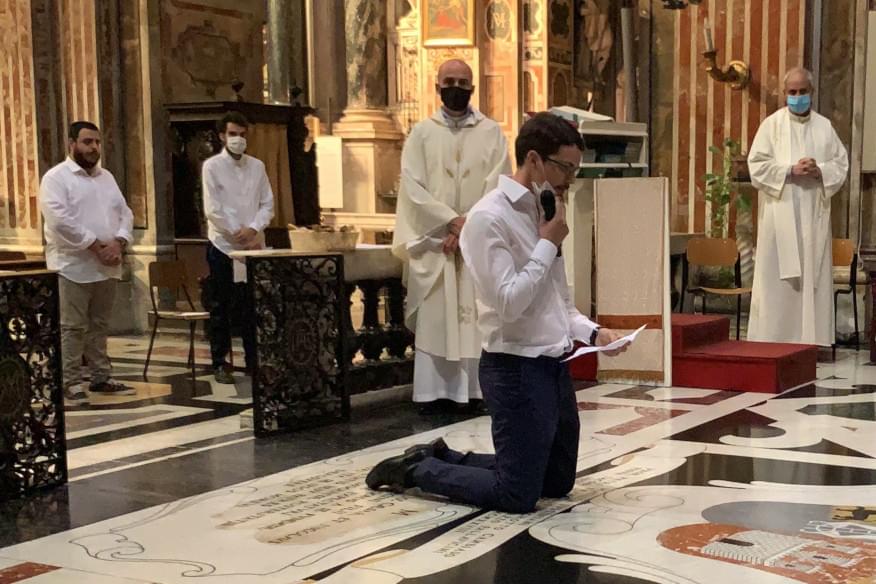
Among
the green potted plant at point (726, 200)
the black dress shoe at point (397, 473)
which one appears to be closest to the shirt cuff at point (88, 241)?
the black dress shoe at point (397, 473)

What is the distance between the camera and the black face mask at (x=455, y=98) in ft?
20.4

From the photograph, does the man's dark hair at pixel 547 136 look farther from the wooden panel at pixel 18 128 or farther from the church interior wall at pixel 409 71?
the wooden panel at pixel 18 128

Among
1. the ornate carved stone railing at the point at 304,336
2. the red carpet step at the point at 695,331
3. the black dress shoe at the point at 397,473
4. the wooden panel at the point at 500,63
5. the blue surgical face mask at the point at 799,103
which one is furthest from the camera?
the wooden panel at the point at 500,63

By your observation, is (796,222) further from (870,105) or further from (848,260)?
(870,105)

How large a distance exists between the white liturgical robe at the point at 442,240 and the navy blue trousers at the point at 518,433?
2122mm

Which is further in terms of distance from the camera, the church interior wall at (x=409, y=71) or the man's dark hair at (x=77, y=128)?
the church interior wall at (x=409, y=71)

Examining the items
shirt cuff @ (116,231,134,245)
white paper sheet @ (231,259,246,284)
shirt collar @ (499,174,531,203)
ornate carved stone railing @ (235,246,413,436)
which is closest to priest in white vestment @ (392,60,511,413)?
ornate carved stone railing @ (235,246,413,436)

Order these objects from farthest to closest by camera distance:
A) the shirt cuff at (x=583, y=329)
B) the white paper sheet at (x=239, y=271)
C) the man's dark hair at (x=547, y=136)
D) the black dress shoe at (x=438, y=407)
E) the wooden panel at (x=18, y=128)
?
the wooden panel at (x=18, y=128), the black dress shoe at (x=438, y=407), the white paper sheet at (x=239, y=271), the shirt cuff at (x=583, y=329), the man's dark hair at (x=547, y=136)

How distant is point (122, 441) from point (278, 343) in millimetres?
911

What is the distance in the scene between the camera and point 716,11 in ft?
32.4

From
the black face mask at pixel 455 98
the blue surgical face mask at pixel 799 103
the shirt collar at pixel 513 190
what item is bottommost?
the shirt collar at pixel 513 190

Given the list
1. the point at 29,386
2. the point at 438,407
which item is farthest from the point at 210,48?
the point at 29,386

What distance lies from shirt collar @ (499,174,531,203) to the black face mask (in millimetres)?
2322

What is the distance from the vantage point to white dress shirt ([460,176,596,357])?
12.6 feet
